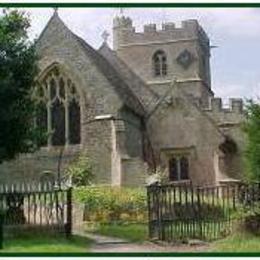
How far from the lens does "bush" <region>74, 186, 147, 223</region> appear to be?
1320cm

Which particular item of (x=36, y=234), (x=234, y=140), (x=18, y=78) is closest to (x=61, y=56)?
(x=234, y=140)

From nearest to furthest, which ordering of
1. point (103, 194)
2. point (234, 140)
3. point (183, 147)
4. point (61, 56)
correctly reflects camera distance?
point (103, 194) → point (234, 140) → point (183, 147) → point (61, 56)

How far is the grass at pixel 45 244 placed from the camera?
10836 mm

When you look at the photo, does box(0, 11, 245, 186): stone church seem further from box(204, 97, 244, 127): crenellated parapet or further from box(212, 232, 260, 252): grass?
box(212, 232, 260, 252): grass

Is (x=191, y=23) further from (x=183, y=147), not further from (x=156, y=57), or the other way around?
(x=156, y=57)

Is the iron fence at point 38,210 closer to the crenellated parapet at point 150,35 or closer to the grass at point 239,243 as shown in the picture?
the grass at point 239,243

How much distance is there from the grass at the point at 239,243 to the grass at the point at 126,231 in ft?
3.95

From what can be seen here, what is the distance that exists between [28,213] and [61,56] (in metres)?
7.77

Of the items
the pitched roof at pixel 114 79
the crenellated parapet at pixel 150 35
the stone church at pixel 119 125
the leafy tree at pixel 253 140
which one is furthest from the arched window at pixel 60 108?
the crenellated parapet at pixel 150 35

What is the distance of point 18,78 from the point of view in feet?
42.9

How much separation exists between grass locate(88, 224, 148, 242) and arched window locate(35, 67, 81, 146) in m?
3.50

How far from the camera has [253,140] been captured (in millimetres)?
13281

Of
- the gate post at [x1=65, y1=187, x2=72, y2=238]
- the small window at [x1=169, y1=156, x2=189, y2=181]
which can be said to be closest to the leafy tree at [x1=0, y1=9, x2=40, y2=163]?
the gate post at [x1=65, y1=187, x2=72, y2=238]

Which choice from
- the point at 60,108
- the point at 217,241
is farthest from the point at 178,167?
the point at 217,241
